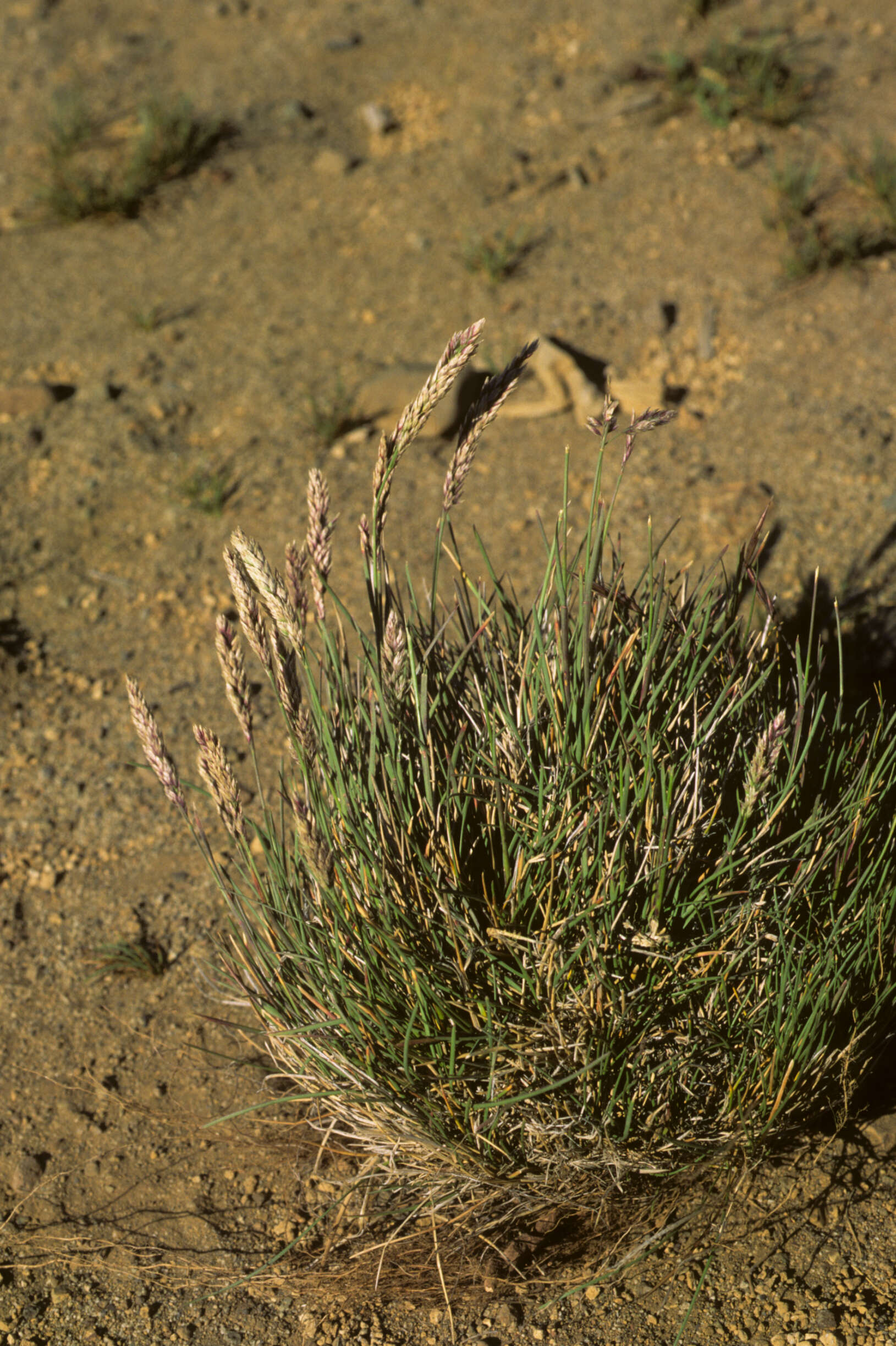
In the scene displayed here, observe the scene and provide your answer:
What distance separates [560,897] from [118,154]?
15.1 ft

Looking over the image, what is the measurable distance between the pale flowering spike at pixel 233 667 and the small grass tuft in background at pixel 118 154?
3.93m

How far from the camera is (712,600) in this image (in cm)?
188

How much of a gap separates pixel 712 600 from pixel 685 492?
1.74m

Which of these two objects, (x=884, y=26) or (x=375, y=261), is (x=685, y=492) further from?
(x=884, y=26)

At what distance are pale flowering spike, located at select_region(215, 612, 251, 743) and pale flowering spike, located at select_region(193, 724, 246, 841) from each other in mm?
54

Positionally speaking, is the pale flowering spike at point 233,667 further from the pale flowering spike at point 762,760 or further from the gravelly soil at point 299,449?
the gravelly soil at point 299,449

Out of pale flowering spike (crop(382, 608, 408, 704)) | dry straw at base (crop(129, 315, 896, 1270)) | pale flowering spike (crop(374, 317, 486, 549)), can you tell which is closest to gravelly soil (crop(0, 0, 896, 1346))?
dry straw at base (crop(129, 315, 896, 1270))

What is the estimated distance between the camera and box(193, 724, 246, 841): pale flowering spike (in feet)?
5.25

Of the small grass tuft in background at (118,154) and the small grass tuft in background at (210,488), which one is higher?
the small grass tuft in background at (118,154)

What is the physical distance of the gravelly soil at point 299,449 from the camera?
2.00 meters

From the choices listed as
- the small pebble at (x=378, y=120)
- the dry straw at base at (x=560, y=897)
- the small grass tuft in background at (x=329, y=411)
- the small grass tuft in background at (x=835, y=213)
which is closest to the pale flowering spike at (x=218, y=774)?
the dry straw at base at (x=560, y=897)

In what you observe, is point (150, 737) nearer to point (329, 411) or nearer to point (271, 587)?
point (271, 587)

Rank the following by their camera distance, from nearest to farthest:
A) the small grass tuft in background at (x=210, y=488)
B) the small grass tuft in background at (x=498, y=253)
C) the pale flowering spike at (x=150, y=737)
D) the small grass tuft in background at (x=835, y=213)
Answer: the pale flowering spike at (x=150, y=737)
the small grass tuft in background at (x=210, y=488)
the small grass tuft in background at (x=835, y=213)
the small grass tuft in background at (x=498, y=253)

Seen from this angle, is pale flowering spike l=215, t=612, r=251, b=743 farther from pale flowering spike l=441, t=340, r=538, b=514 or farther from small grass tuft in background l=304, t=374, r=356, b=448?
small grass tuft in background l=304, t=374, r=356, b=448
